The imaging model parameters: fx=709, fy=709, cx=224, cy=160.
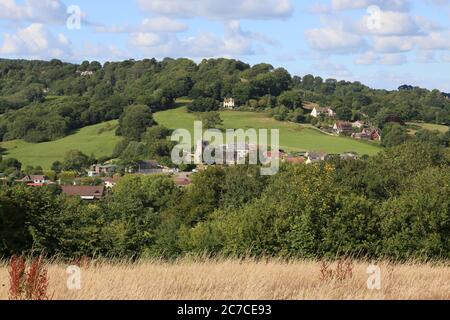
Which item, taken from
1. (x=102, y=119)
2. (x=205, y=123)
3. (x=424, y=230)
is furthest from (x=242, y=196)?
(x=102, y=119)

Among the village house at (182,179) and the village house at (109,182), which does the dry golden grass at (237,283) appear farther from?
the village house at (109,182)

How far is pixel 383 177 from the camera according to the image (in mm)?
47062

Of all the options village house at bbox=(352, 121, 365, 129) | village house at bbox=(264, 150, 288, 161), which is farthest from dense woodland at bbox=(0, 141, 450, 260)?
village house at bbox=(352, 121, 365, 129)

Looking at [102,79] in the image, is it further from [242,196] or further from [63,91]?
[242,196]

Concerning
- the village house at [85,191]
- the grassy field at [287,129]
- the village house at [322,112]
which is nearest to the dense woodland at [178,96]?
the village house at [322,112]

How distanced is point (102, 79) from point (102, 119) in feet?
231

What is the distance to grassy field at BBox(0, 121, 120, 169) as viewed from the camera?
10175 centimetres

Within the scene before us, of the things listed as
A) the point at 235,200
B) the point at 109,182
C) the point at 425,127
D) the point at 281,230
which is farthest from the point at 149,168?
the point at 281,230

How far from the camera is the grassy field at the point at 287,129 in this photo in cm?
A: 9969

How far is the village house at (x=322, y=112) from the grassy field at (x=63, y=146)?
37104 mm

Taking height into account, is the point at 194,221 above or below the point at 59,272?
below
